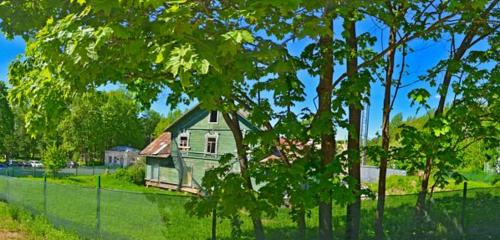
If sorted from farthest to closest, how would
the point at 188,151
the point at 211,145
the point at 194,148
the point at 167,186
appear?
the point at 167,186 → the point at 188,151 → the point at 194,148 → the point at 211,145

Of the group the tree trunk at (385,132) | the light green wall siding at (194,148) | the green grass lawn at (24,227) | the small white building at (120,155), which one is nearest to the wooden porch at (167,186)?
the light green wall siding at (194,148)

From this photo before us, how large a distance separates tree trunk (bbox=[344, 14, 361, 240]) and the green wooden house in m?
19.0

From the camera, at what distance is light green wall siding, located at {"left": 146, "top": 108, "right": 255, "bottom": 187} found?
2494 cm

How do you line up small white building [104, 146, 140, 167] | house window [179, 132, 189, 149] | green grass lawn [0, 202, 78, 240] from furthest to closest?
small white building [104, 146, 140, 167], house window [179, 132, 189, 149], green grass lawn [0, 202, 78, 240]

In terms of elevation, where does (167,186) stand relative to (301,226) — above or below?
below

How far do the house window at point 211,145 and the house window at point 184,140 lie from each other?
6.02 ft

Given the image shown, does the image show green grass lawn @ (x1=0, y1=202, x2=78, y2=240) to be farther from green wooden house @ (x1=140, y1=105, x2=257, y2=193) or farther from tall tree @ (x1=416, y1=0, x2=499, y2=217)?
green wooden house @ (x1=140, y1=105, x2=257, y2=193)

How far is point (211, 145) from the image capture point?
2553 centimetres

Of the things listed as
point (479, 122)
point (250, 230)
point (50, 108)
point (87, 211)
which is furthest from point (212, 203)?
point (87, 211)

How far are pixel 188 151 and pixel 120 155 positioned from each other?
3148 centimetres

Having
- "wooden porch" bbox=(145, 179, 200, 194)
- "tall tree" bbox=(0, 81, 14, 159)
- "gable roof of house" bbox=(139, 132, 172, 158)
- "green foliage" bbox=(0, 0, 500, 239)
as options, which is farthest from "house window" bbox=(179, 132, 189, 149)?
"tall tree" bbox=(0, 81, 14, 159)

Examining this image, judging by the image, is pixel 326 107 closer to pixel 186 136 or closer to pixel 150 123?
pixel 186 136

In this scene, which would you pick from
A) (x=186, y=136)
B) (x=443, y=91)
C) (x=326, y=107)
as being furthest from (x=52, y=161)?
(x=443, y=91)

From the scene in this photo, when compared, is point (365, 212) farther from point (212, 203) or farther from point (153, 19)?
point (153, 19)
